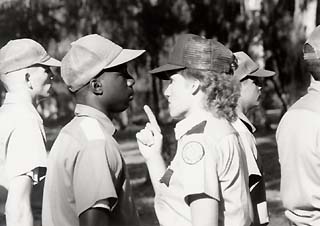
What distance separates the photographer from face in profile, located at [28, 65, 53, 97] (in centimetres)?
339

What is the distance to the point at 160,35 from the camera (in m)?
8.42

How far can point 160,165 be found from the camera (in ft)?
9.70

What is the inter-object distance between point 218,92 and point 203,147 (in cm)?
25

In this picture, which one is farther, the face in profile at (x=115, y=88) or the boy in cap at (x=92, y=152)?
the face in profile at (x=115, y=88)

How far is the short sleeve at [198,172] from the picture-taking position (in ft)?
8.20

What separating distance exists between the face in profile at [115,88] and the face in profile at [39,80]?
71cm

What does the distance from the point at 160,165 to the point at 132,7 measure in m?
5.66

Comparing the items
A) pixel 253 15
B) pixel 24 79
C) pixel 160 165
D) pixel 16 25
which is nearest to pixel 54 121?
pixel 16 25

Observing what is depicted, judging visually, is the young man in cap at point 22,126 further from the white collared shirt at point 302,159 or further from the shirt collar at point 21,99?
the white collared shirt at point 302,159

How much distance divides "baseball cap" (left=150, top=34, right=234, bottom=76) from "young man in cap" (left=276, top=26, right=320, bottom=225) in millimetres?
416

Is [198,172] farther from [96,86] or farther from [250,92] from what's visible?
[250,92]

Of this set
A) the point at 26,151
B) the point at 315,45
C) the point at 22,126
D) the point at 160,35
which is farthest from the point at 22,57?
the point at 160,35

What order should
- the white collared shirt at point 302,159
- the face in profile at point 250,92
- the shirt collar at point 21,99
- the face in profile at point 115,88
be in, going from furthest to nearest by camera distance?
the face in profile at point 250,92, the shirt collar at point 21,99, the white collared shirt at point 302,159, the face in profile at point 115,88

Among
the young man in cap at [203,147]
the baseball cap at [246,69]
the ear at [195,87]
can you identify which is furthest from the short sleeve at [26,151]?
the baseball cap at [246,69]
